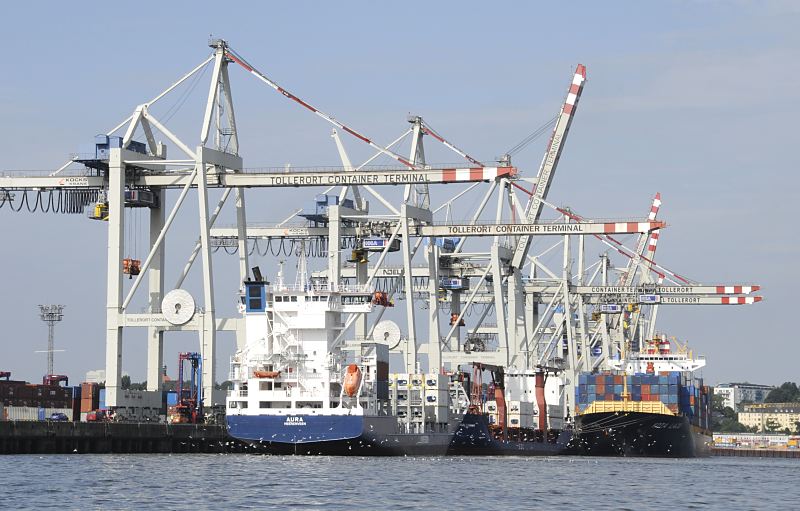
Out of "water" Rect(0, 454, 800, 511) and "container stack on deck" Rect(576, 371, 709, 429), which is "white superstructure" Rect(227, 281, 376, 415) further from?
"container stack on deck" Rect(576, 371, 709, 429)

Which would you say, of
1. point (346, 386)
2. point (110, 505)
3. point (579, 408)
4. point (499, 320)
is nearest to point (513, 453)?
point (499, 320)

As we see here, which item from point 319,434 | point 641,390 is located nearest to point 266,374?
point 319,434

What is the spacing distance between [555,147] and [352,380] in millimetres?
32320

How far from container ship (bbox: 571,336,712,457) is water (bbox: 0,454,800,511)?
2499cm

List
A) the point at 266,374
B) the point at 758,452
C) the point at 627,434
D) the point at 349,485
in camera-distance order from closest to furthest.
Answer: the point at 349,485 < the point at 266,374 < the point at 627,434 < the point at 758,452

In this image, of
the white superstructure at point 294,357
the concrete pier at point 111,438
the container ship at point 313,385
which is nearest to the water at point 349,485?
the container ship at point 313,385

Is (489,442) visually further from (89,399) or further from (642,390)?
(89,399)

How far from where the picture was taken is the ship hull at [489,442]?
232ft

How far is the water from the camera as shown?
37781 millimetres

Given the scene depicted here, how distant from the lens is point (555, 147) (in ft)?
280

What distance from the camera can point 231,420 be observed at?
57.0 meters

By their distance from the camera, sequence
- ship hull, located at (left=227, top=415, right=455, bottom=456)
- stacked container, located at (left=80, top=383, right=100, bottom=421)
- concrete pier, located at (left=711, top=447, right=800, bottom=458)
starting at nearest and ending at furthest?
1. ship hull, located at (left=227, top=415, right=455, bottom=456)
2. stacked container, located at (left=80, top=383, right=100, bottom=421)
3. concrete pier, located at (left=711, top=447, right=800, bottom=458)

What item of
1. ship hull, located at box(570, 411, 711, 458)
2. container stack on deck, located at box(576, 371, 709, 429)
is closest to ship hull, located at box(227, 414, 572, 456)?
ship hull, located at box(570, 411, 711, 458)

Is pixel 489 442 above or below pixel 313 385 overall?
below
